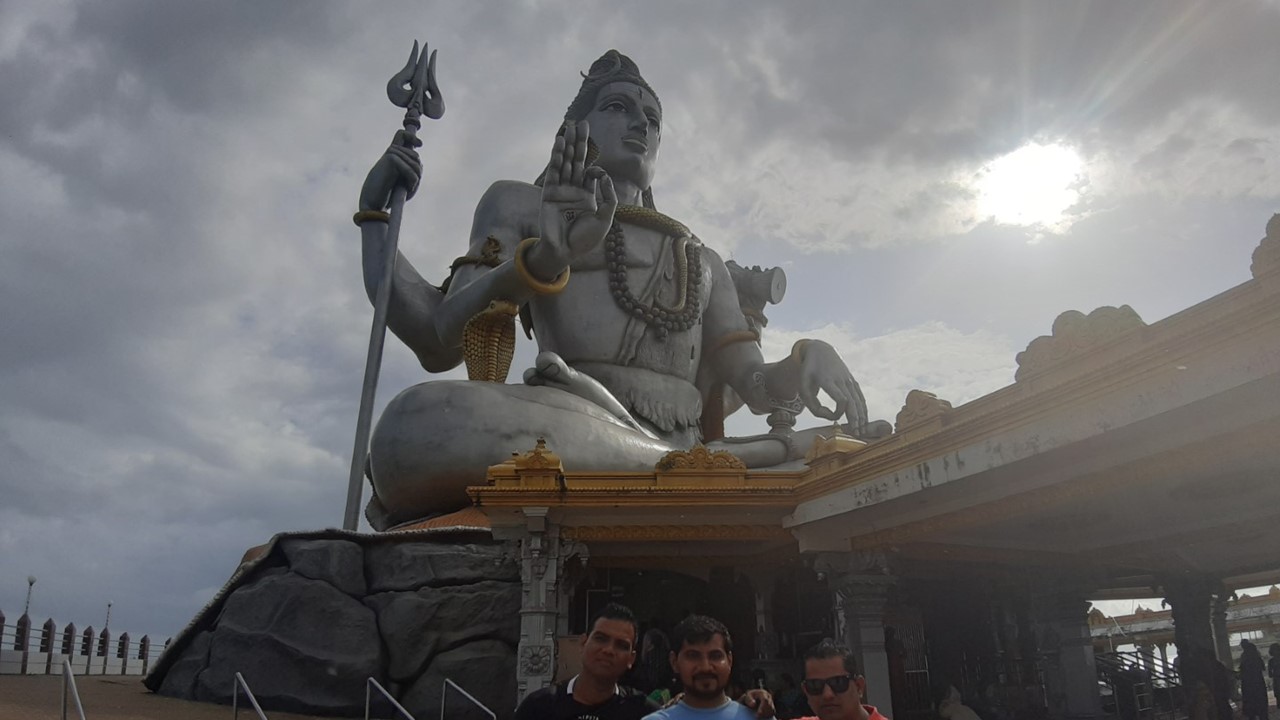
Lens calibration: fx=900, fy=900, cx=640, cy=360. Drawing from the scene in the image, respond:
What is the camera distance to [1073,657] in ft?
28.6

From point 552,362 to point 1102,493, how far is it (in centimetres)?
709

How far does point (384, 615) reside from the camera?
28.3ft

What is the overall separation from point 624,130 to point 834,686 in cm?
1259

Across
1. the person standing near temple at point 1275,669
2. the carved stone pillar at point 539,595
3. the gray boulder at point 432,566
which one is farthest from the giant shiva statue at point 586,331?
the person standing near temple at point 1275,669

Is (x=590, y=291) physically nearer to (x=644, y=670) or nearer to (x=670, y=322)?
(x=670, y=322)

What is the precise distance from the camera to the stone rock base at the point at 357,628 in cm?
821

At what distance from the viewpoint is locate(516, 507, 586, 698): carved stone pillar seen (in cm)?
729

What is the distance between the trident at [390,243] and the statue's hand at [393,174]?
3.4 inches

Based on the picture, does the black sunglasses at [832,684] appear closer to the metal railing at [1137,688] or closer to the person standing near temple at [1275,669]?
the metal railing at [1137,688]

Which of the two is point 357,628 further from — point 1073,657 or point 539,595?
point 1073,657

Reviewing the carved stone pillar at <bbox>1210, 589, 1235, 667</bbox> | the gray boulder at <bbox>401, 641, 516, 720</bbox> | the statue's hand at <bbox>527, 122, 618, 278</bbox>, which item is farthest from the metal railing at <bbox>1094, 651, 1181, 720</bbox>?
the statue's hand at <bbox>527, 122, 618, 278</bbox>

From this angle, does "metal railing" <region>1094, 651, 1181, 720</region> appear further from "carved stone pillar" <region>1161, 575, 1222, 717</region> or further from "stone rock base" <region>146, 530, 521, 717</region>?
"stone rock base" <region>146, 530, 521, 717</region>

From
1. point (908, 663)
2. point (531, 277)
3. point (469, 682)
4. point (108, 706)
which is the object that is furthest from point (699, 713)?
point (531, 277)

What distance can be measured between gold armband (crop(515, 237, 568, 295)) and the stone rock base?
10.6 ft
